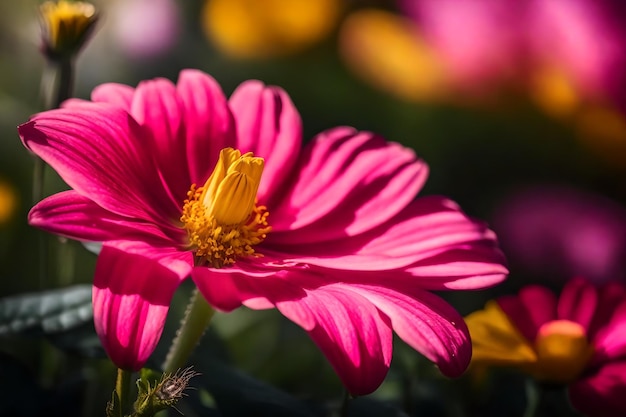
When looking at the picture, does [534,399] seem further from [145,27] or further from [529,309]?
[145,27]

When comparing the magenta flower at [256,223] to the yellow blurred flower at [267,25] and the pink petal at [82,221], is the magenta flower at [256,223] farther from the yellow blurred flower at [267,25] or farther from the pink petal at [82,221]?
the yellow blurred flower at [267,25]

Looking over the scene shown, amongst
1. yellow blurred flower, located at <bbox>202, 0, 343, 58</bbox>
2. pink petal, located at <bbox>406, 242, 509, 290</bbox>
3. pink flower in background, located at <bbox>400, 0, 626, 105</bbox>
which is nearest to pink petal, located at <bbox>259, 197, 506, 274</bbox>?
pink petal, located at <bbox>406, 242, 509, 290</bbox>

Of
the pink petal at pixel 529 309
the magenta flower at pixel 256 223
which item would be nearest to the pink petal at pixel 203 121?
the magenta flower at pixel 256 223

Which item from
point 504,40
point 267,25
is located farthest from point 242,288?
point 267,25

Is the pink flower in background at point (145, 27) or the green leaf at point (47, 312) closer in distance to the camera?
the green leaf at point (47, 312)

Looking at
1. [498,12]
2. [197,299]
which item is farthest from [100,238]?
[498,12]

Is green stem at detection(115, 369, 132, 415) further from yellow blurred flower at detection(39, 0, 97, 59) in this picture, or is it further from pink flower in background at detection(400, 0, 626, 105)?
pink flower in background at detection(400, 0, 626, 105)
